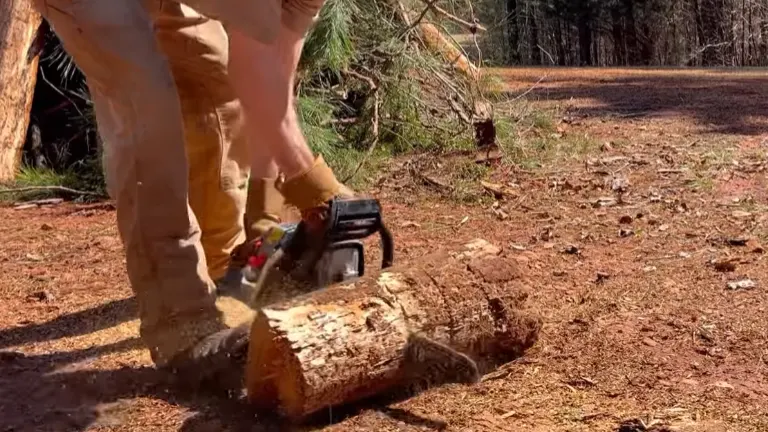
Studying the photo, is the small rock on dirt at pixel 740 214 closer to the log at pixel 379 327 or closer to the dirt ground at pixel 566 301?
the dirt ground at pixel 566 301

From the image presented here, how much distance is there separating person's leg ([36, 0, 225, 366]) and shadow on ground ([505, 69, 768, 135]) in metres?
4.93

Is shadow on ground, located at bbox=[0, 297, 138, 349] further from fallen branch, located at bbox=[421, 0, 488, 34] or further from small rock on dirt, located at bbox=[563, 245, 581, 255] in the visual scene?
fallen branch, located at bbox=[421, 0, 488, 34]

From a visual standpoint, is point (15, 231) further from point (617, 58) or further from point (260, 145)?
point (617, 58)

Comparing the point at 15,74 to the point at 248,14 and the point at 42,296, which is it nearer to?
the point at 42,296

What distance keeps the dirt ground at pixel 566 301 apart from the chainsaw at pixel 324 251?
0.42 metres

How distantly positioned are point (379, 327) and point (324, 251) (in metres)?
0.37

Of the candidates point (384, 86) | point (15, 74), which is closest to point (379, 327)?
point (384, 86)

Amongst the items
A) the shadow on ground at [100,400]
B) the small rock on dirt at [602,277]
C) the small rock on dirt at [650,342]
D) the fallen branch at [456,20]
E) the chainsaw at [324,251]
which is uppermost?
the fallen branch at [456,20]

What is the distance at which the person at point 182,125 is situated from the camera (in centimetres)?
224

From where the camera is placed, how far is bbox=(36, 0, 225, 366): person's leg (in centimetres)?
223

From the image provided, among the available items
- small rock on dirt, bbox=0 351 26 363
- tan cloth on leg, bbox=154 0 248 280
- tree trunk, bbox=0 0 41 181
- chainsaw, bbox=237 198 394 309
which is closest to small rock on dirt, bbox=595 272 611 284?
chainsaw, bbox=237 198 394 309

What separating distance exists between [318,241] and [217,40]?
67cm

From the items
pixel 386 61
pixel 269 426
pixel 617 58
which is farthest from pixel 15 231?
pixel 617 58

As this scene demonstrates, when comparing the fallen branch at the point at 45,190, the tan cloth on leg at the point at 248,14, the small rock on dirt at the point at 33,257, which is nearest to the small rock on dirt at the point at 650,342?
the tan cloth on leg at the point at 248,14
